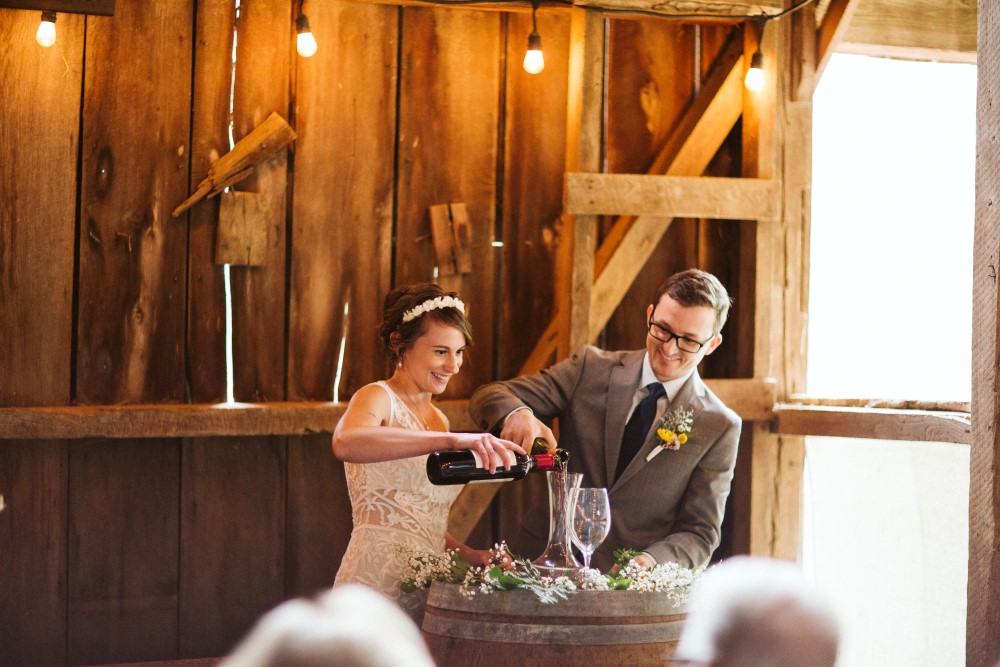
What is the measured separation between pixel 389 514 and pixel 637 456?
0.85 metres

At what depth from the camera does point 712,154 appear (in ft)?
13.3

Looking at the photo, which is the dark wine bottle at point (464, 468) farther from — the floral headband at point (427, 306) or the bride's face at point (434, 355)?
the floral headband at point (427, 306)

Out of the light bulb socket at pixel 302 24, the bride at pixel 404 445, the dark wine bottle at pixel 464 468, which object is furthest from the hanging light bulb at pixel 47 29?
the dark wine bottle at pixel 464 468

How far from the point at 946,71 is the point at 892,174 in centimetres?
49

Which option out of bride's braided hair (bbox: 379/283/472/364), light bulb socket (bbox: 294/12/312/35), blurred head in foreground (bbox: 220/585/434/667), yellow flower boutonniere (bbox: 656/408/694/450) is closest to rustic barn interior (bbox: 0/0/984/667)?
light bulb socket (bbox: 294/12/312/35)

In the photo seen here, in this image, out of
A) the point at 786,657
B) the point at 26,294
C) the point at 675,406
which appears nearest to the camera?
the point at 786,657

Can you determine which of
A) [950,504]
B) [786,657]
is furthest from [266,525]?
[786,657]

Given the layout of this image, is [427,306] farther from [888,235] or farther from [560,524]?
[888,235]

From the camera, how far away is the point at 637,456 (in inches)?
135

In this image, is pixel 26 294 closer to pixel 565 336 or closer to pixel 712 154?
pixel 565 336

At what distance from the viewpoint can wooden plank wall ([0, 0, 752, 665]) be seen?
3.75m

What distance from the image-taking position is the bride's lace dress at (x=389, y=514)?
A: 3045 mm

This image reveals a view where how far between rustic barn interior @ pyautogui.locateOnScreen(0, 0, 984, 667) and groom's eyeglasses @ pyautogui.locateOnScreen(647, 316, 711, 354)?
465mm

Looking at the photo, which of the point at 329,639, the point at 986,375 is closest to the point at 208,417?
the point at 986,375
